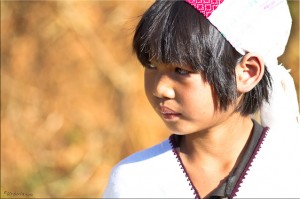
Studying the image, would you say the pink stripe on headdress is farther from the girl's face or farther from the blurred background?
the blurred background

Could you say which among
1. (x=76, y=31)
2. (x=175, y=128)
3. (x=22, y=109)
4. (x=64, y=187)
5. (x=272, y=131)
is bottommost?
(x=64, y=187)

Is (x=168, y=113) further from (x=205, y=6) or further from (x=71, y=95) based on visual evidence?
(x=71, y=95)

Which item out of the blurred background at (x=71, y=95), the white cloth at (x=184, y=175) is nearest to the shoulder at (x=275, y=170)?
the white cloth at (x=184, y=175)

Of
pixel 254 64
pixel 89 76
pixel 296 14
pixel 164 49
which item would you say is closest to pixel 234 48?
pixel 254 64

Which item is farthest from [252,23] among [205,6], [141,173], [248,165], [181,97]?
[141,173]

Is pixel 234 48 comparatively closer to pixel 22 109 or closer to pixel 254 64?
pixel 254 64

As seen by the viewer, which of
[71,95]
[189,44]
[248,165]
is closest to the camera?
[189,44]

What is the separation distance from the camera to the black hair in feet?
5.48

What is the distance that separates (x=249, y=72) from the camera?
176 cm

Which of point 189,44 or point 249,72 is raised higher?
point 189,44

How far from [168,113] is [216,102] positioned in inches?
5.3

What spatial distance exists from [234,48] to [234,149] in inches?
11.7

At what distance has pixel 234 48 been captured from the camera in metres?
1.72

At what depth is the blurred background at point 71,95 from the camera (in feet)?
12.5
